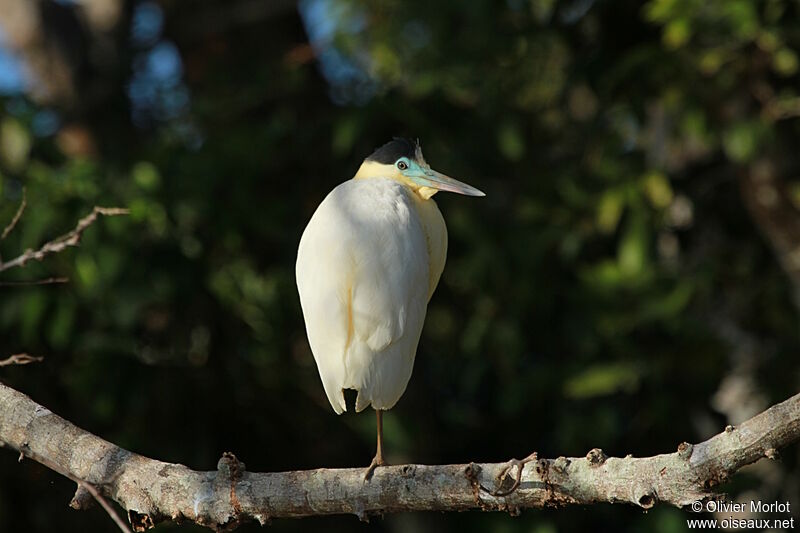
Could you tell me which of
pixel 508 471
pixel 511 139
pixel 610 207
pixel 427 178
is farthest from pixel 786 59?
pixel 508 471

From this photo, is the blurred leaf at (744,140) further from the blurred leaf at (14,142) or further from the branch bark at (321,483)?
the blurred leaf at (14,142)

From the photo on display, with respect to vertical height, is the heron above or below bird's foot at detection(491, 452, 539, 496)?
above

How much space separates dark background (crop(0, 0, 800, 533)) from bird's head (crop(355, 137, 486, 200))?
1231 millimetres

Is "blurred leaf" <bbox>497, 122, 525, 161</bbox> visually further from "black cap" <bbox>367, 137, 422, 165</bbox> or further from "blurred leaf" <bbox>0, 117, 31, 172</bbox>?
"blurred leaf" <bbox>0, 117, 31, 172</bbox>

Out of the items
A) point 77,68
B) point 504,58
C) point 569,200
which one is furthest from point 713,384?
point 77,68

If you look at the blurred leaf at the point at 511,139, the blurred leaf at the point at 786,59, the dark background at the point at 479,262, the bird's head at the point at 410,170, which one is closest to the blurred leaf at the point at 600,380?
the dark background at the point at 479,262

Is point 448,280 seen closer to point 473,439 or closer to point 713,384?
point 473,439

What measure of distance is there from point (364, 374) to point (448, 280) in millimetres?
2653

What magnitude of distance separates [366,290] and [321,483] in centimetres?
63

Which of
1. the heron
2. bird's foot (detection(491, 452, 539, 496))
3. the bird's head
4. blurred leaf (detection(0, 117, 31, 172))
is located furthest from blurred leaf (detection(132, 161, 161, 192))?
bird's foot (detection(491, 452, 539, 496))

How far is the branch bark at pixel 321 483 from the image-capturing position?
2.17 metres

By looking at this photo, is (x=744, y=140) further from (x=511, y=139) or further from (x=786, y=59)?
(x=511, y=139)

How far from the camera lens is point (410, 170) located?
127 inches

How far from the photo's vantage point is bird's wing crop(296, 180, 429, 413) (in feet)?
9.47
